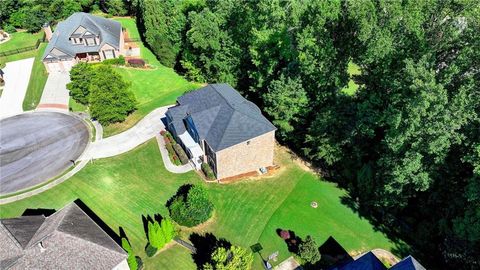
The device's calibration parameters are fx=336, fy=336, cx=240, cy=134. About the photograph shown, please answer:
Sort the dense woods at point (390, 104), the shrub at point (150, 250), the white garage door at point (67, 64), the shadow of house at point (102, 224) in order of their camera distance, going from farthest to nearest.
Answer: the white garage door at point (67, 64), the shadow of house at point (102, 224), the shrub at point (150, 250), the dense woods at point (390, 104)

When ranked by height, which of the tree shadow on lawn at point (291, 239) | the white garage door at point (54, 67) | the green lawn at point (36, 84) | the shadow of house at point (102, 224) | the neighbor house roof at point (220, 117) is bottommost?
the green lawn at point (36, 84)

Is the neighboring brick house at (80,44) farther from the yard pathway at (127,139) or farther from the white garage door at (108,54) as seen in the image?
the yard pathway at (127,139)

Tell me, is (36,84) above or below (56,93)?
below

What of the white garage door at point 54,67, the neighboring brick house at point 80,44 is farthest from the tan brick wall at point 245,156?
the white garage door at point 54,67

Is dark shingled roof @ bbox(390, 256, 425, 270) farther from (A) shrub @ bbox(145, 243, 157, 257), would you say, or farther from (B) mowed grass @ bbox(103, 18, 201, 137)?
(B) mowed grass @ bbox(103, 18, 201, 137)

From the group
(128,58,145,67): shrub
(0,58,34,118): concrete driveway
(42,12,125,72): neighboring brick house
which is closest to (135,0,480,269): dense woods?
(128,58,145,67): shrub

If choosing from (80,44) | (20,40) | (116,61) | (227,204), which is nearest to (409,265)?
(227,204)

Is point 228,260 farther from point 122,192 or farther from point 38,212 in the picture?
point 38,212
